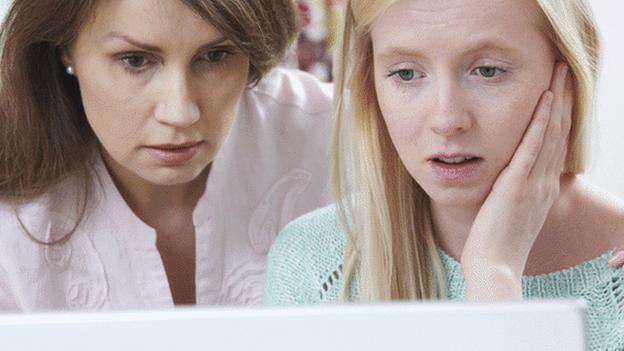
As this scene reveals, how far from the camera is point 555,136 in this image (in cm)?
104

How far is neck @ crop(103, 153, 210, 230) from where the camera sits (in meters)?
1.45

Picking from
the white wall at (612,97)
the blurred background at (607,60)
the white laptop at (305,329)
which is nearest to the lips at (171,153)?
the white laptop at (305,329)

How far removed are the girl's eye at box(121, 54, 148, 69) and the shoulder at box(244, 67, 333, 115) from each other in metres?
0.29

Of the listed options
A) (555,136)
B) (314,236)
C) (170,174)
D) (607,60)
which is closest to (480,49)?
(555,136)

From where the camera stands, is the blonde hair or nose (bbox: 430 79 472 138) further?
the blonde hair

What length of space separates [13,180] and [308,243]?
424 millimetres

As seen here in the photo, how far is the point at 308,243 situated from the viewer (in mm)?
1220

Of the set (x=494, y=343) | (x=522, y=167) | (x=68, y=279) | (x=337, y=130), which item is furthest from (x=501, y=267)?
(x=68, y=279)

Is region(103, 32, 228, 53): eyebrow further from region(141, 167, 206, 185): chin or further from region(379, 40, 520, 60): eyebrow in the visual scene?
region(379, 40, 520, 60): eyebrow

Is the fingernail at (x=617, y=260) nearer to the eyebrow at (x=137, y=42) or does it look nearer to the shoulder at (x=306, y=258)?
the shoulder at (x=306, y=258)

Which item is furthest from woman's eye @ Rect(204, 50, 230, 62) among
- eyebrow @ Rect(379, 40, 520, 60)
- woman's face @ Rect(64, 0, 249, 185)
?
eyebrow @ Rect(379, 40, 520, 60)

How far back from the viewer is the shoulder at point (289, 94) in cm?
150

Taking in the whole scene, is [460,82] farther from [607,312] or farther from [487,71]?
[607,312]

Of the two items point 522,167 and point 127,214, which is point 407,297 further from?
point 127,214
